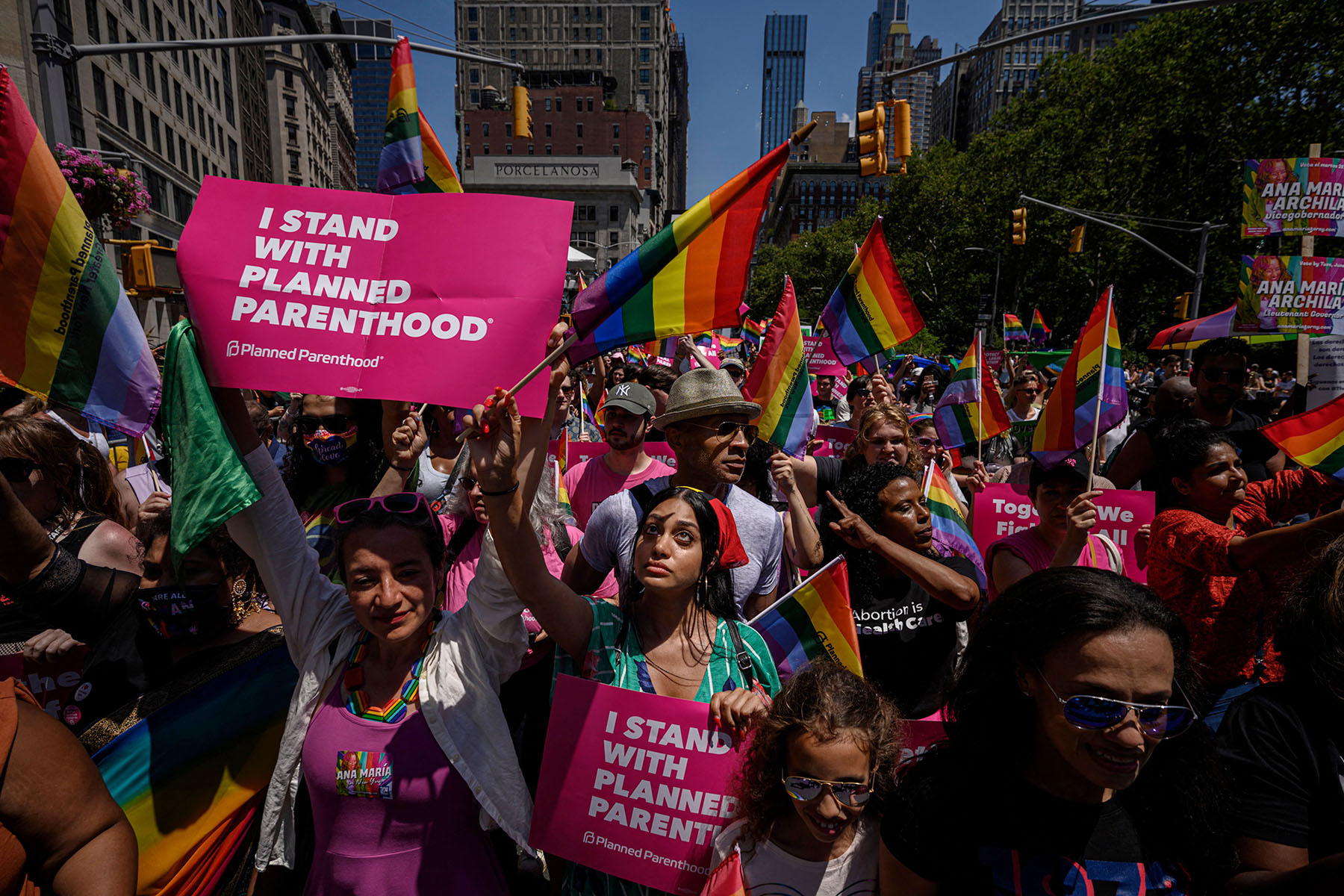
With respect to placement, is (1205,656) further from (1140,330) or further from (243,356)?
(1140,330)

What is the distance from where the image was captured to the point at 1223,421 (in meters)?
4.77

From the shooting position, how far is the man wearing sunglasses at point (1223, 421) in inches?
181

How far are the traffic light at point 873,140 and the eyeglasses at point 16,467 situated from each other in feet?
30.2

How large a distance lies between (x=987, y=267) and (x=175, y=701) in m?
39.2

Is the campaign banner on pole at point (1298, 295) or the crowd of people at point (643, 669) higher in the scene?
the campaign banner on pole at point (1298, 295)

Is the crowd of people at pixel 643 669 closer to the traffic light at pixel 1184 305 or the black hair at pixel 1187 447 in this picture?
the black hair at pixel 1187 447

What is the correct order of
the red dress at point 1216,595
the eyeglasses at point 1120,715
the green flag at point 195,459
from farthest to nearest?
the red dress at point 1216,595
the green flag at point 195,459
the eyeglasses at point 1120,715

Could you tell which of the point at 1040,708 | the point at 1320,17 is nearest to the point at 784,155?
the point at 1040,708

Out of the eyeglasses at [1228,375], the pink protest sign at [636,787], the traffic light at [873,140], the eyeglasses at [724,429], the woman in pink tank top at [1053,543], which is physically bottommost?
the pink protest sign at [636,787]

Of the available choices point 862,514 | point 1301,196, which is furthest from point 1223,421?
point 1301,196

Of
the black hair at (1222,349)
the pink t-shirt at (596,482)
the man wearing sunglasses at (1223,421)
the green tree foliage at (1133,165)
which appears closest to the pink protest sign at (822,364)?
the man wearing sunglasses at (1223,421)

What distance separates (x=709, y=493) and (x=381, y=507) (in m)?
1.42

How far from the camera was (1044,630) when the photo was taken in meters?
1.63

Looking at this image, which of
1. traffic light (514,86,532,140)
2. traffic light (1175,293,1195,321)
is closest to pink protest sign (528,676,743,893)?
traffic light (514,86,532,140)
